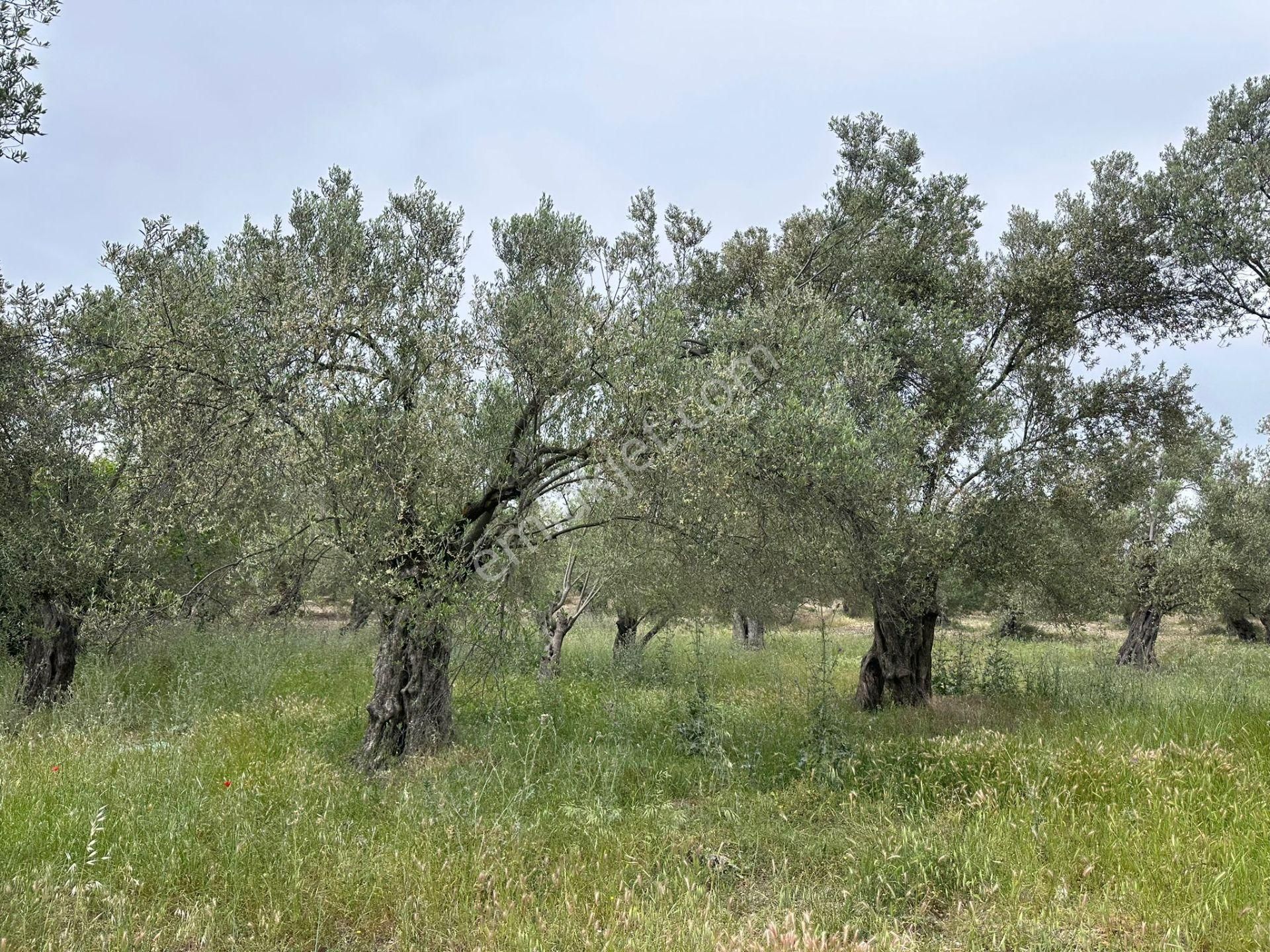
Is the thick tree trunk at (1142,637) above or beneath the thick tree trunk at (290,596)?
beneath

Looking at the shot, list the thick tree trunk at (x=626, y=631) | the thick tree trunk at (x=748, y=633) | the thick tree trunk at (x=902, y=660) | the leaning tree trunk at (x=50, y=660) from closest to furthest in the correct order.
Result: the leaning tree trunk at (x=50, y=660) < the thick tree trunk at (x=902, y=660) < the thick tree trunk at (x=626, y=631) < the thick tree trunk at (x=748, y=633)

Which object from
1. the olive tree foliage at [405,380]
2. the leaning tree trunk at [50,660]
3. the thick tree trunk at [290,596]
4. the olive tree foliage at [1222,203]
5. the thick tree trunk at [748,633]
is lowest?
the thick tree trunk at [748,633]

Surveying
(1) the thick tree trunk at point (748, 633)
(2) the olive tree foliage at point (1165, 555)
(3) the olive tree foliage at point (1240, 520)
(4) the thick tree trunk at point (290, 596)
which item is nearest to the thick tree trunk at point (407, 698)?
(4) the thick tree trunk at point (290, 596)

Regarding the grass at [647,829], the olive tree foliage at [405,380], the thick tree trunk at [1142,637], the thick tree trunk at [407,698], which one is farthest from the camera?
the thick tree trunk at [1142,637]

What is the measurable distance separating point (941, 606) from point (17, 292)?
17.4 metres

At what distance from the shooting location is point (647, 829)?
273 inches

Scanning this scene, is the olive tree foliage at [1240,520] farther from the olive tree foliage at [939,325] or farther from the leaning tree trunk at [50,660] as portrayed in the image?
the leaning tree trunk at [50,660]

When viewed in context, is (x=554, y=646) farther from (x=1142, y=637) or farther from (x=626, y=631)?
(x=1142, y=637)

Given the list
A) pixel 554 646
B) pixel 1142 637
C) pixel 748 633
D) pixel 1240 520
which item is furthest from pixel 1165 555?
pixel 554 646

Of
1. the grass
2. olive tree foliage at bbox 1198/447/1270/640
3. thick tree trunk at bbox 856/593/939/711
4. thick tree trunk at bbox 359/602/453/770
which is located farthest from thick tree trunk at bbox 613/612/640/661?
olive tree foliage at bbox 1198/447/1270/640

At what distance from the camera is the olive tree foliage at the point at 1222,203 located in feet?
36.7

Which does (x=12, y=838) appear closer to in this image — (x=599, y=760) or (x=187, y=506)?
(x=187, y=506)

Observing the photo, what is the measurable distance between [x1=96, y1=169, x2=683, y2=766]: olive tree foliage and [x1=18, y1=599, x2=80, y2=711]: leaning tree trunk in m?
6.15

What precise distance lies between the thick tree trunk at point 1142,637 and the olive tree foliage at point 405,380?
23.4 metres
